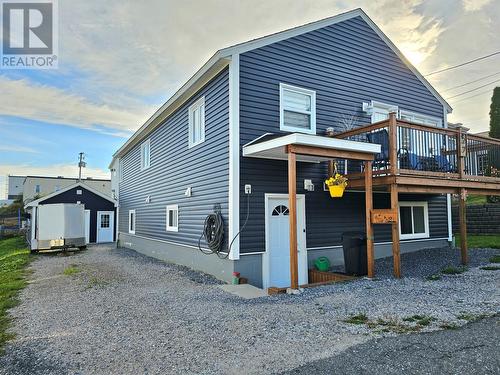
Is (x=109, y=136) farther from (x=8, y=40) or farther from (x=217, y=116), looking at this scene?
(x=217, y=116)

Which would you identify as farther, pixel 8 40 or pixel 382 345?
pixel 8 40

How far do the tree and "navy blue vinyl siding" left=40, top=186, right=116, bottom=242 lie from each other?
2317 cm

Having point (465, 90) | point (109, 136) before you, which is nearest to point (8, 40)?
point (109, 136)

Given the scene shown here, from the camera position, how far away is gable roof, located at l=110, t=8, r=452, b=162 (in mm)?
7992

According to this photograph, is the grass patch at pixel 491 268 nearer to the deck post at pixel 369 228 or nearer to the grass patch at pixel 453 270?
the grass patch at pixel 453 270

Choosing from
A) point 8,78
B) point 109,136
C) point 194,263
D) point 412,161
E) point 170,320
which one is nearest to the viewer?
point 170,320

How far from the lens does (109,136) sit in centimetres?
2627

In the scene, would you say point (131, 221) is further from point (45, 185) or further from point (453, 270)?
point (45, 185)

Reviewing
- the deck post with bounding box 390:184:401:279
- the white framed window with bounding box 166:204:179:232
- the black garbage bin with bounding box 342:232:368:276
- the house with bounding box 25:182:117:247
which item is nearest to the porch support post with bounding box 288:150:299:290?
the black garbage bin with bounding box 342:232:368:276

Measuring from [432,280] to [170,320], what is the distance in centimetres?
515

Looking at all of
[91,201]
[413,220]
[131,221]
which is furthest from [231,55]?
[91,201]

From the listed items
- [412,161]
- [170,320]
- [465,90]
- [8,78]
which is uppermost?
[465,90]

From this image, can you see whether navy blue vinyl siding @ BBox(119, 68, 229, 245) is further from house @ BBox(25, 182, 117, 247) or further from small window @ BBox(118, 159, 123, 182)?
house @ BBox(25, 182, 117, 247)

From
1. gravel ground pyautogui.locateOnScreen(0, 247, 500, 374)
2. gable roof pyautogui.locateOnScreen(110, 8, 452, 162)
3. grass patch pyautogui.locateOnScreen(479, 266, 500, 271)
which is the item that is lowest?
gravel ground pyautogui.locateOnScreen(0, 247, 500, 374)
